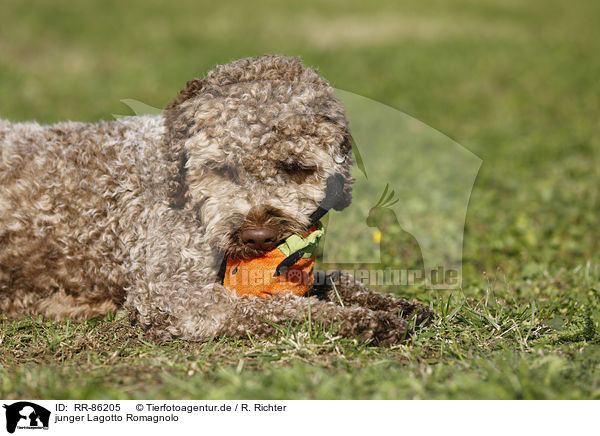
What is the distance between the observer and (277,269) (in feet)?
13.6

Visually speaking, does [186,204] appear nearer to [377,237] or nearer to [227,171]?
[227,171]

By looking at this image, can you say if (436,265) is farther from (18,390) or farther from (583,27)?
(583,27)

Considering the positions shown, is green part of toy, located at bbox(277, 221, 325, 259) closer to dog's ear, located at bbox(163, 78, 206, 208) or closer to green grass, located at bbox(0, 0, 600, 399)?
green grass, located at bbox(0, 0, 600, 399)

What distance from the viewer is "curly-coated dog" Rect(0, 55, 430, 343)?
3.95 meters

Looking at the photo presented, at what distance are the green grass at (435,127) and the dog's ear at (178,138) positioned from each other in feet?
2.45

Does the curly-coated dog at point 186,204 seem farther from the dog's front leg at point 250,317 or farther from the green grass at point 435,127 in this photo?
the green grass at point 435,127

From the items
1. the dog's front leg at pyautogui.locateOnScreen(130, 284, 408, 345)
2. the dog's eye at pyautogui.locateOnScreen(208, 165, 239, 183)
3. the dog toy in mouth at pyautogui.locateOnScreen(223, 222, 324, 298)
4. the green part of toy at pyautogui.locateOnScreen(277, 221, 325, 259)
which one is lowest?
the dog's front leg at pyautogui.locateOnScreen(130, 284, 408, 345)

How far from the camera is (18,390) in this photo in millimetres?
3402

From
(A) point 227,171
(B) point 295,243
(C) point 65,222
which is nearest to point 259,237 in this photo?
(B) point 295,243

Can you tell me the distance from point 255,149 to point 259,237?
586mm

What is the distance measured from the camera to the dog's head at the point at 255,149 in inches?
153

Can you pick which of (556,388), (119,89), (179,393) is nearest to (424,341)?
(556,388)

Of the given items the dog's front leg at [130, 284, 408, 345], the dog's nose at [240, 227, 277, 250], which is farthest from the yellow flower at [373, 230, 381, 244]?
the dog's nose at [240, 227, 277, 250]

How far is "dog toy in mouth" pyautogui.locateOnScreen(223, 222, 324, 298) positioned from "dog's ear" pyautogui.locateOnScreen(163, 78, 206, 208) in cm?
64
